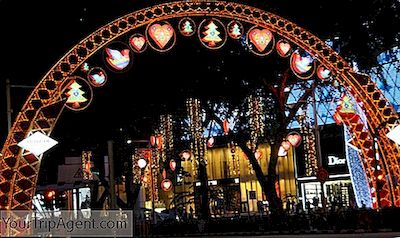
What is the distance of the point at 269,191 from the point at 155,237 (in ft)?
18.2

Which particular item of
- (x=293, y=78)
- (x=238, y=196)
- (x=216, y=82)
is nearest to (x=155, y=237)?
(x=216, y=82)

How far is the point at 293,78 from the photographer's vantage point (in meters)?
33.0

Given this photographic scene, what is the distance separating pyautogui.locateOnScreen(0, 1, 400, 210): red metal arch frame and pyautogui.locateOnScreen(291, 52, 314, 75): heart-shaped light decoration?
1068mm

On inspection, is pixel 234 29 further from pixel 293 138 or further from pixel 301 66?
pixel 293 138

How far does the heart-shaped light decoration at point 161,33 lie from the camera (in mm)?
21641

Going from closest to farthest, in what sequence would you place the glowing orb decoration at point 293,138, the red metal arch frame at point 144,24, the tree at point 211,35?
the red metal arch frame at point 144,24
the tree at point 211,35
the glowing orb decoration at point 293,138

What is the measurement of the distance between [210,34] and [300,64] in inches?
159

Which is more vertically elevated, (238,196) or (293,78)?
(293,78)

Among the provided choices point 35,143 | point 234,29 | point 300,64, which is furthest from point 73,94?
point 300,64

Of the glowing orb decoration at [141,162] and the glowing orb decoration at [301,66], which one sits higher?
the glowing orb decoration at [301,66]

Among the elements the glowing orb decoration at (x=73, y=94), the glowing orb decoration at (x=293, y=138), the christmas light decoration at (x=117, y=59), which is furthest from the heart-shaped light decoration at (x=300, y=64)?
the glowing orb decoration at (x=293, y=138)

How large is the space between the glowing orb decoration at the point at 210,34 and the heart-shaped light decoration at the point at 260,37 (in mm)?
1115

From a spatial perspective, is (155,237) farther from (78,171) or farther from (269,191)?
(78,171)

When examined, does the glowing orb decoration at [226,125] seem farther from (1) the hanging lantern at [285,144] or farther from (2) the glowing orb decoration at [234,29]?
(2) the glowing orb decoration at [234,29]
